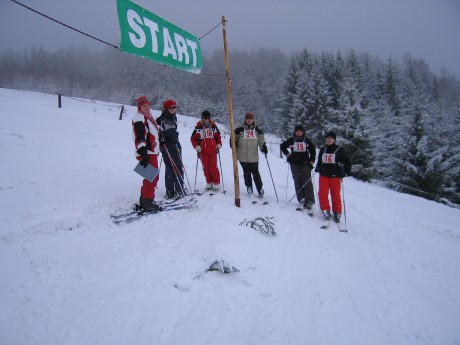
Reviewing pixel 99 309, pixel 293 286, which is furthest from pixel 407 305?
pixel 99 309

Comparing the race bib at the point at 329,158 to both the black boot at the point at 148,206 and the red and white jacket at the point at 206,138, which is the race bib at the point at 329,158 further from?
the black boot at the point at 148,206

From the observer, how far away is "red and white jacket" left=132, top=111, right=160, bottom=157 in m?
5.20

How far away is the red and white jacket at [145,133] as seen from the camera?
520cm

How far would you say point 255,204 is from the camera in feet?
21.6

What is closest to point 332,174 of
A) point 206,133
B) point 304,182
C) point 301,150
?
point 304,182

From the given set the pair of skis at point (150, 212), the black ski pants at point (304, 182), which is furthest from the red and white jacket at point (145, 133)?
the black ski pants at point (304, 182)

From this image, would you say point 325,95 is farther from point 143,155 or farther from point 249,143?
point 143,155

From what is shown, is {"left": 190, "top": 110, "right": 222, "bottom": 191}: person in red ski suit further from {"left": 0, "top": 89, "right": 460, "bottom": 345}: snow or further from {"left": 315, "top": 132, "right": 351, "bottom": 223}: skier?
{"left": 315, "top": 132, "right": 351, "bottom": 223}: skier

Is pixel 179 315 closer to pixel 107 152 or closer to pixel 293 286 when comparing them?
pixel 293 286

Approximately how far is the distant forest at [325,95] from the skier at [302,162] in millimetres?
2754

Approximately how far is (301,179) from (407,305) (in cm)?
362

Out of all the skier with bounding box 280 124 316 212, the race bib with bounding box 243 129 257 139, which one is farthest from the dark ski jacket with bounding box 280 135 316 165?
the race bib with bounding box 243 129 257 139

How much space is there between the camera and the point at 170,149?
6.36 m

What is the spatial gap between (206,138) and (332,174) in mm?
3142
